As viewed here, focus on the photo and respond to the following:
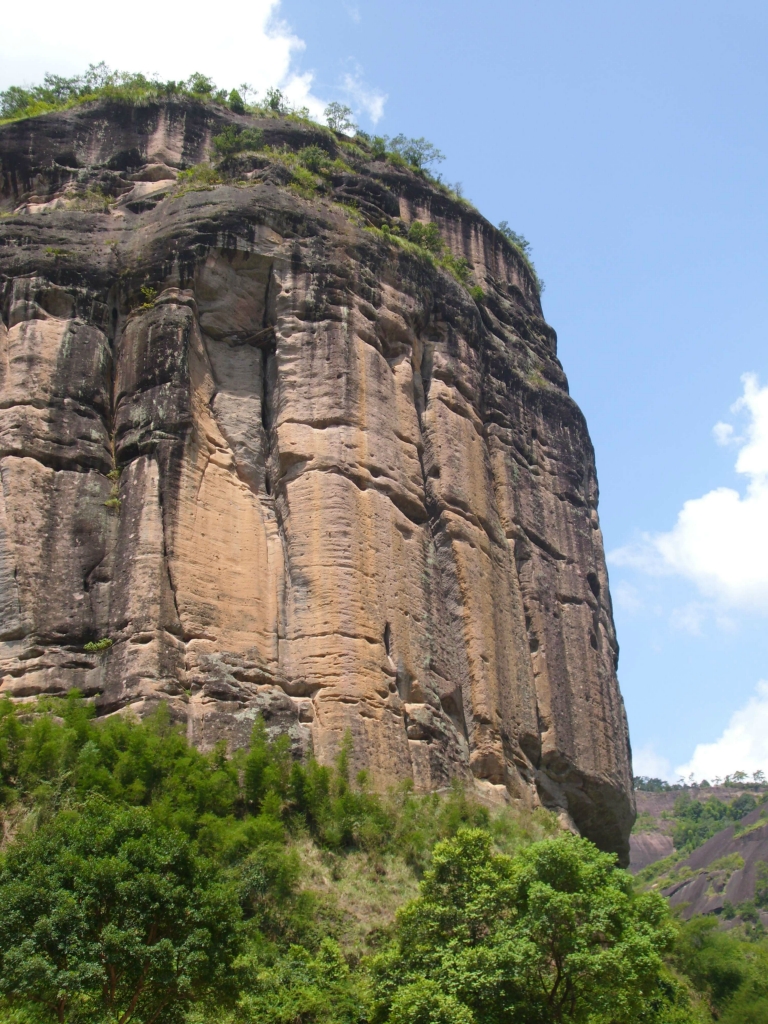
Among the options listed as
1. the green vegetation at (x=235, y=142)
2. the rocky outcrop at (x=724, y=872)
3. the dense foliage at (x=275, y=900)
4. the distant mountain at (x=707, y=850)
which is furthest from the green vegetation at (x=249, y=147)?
the rocky outcrop at (x=724, y=872)

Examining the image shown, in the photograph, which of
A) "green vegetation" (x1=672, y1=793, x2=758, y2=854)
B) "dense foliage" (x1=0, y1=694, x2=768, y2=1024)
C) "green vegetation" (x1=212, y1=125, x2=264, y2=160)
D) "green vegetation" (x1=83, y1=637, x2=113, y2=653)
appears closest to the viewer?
"dense foliage" (x1=0, y1=694, x2=768, y2=1024)

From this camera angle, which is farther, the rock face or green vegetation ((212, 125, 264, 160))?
green vegetation ((212, 125, 264, 160))

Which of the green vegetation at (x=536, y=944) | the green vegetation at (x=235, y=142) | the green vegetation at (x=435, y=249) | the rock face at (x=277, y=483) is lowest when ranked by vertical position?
the green vegetation at (x=536, y=944)

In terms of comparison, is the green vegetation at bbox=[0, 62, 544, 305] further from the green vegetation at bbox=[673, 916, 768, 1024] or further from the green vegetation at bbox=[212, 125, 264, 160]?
the green vegetation at bbox=[673, 916, 768, 1024]

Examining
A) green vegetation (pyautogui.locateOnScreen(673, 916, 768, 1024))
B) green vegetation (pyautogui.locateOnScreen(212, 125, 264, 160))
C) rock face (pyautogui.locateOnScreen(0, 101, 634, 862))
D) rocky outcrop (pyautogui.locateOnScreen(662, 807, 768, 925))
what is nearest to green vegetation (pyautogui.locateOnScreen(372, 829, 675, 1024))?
rock face (pyautogui.locateOnScreen(0, 101, 634, 862))

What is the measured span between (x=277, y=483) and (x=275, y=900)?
29.9ft

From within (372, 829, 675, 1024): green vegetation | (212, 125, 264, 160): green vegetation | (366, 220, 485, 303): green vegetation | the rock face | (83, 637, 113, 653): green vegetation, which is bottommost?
(372, 829, 675, 1024): green vegetation

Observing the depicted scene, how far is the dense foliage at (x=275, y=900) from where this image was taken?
14062mm

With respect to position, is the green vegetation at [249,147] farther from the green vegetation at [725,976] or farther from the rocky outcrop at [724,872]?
the rocky outcrop at [724,872]

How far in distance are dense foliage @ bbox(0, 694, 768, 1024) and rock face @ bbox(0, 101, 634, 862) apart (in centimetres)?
145

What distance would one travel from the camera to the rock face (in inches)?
893

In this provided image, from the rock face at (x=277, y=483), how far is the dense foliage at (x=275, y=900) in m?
1.45

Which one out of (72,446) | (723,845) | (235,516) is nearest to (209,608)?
(235,516)

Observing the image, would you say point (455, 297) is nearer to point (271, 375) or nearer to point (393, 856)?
point (271, 375)
